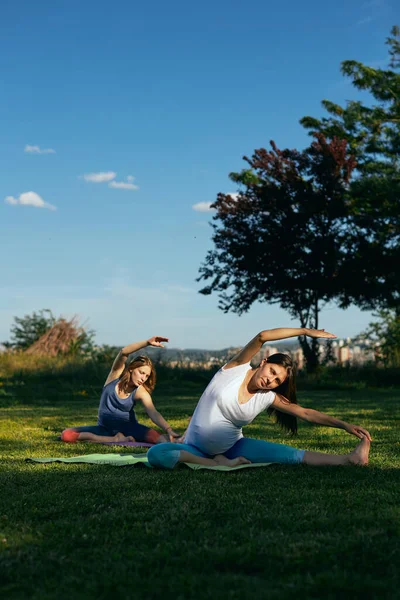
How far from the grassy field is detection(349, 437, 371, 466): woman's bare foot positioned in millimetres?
207

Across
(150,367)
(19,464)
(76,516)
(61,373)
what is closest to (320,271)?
(61,373)

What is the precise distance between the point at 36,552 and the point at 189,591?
36.6 inches

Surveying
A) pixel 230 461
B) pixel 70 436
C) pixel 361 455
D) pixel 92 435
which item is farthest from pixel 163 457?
pixel 70 436

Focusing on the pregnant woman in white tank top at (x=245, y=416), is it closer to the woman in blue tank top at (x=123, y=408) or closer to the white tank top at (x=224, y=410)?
the white tank top at (x=224, y=410)

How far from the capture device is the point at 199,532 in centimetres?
377

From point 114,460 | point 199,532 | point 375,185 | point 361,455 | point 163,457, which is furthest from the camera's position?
point 375,185

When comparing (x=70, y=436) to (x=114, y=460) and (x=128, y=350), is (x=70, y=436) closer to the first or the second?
(x=128, y=350)

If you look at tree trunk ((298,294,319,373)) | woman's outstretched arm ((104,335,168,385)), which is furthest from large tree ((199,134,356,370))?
woman's outstretched arm ((104,335,168,385))

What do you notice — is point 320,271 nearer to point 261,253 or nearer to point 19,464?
point 261,253

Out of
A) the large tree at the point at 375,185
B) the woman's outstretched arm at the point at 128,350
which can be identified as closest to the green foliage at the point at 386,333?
the large tree at the point at 375,185

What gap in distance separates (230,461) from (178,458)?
48 cm

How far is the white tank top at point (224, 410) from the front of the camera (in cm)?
605

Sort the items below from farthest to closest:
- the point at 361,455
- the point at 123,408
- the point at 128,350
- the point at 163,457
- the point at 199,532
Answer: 1. the point at 123,408
2. the point at 128,350
3. the point at 361,455
4. the point at 163,457
5. the point at 199,532

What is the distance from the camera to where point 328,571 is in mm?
3119
